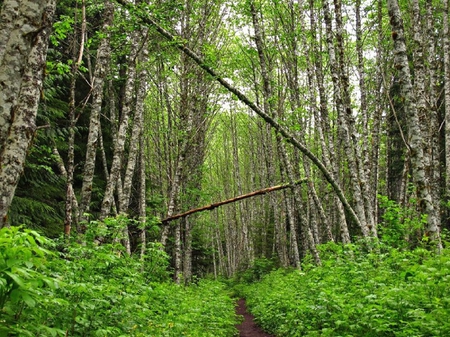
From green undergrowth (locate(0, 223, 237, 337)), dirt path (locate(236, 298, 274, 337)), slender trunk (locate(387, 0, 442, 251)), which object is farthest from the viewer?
dirt path (locate(236, 298, 274, 337))

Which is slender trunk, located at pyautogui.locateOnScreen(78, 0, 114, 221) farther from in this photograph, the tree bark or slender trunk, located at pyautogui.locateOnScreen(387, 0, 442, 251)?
slender trunk, located at pyautogui.locateOnScreen(387, 0, 442, 251)

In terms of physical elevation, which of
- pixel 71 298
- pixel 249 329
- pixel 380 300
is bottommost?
pixel 249 329

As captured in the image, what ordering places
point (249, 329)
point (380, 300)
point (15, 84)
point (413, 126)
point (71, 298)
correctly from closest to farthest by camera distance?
1. point (15, 84)
2. point (71, 298)
3. point (380, 300)
4. point (413, 126)
5. point (249, 329)

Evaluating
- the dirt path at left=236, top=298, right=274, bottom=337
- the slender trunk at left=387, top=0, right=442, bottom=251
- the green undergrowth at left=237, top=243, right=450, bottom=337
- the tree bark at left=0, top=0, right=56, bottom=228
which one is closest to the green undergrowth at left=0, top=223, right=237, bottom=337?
the tree bark at left=0, top=0, right=56, bottom=228

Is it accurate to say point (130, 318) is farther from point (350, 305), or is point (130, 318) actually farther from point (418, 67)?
point (418, 67)

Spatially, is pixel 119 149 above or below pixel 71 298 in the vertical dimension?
above

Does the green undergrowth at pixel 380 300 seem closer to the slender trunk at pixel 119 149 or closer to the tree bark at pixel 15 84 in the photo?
the tree bark at pixel 15 84

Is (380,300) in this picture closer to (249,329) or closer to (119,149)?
(119,149)

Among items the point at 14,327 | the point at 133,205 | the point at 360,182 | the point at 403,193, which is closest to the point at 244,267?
the point at 133,205

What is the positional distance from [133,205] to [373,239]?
12.9 m

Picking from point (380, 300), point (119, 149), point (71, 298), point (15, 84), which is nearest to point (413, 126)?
point (380, 300)

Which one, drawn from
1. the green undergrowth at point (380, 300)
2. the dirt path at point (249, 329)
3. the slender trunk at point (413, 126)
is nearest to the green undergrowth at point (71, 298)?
the green undergrowth at point (380, 300)

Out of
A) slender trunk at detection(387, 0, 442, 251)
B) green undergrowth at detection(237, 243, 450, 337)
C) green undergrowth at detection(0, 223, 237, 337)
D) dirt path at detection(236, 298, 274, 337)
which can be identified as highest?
slender trunk at detection(387, 0, 442, 251)

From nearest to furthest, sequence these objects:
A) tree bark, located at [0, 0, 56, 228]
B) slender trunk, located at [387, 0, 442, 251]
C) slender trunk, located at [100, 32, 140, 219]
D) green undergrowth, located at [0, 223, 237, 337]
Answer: green undergrowth, located at [0, 223, 237, 337] < tree bark, located at [0, 0, 56, 228] < slender trunk, located at [387, 0, 442, 251] < slender trunk, located at [100, 32, 140, 219]
